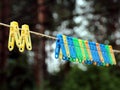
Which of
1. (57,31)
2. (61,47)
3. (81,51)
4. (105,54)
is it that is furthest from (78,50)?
(57,31)

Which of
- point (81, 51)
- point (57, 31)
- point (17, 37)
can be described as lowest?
point (81, 51)

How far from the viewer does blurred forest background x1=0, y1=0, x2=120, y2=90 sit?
12922 mm

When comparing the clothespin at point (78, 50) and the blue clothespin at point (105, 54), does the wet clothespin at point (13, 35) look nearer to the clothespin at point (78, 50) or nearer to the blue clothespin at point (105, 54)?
the clothespin at point (78, 50)

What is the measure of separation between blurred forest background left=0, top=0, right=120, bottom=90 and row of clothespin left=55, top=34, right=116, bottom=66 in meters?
6.98

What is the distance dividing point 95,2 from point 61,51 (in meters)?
10.6

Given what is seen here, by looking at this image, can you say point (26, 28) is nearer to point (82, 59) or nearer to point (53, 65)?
point (82, 59)

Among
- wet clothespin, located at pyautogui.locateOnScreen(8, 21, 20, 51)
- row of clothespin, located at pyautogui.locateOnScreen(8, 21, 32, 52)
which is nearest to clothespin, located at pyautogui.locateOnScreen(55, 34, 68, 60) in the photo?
row of clothespin, located at pyautogui.locateOnScreen(8, 21, 32, 52)

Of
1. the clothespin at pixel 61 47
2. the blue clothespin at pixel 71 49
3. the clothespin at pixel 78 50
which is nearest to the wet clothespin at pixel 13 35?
the clothespin at pixel 61 47

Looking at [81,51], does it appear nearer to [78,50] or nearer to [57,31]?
[78,50]

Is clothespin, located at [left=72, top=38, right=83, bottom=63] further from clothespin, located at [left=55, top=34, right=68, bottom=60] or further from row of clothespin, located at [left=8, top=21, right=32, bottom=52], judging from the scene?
row of clothespin, located at [left=8, top=21, right=32, bottom=52]

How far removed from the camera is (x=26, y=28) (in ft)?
15.8

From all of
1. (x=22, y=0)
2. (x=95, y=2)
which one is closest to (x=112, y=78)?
(x=95, y=2)

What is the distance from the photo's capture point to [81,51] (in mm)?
5273

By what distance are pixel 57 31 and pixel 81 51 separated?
39.7 ft
